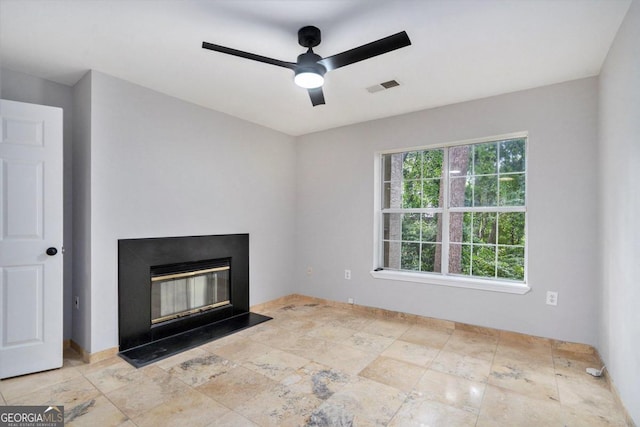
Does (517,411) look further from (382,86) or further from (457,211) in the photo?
(382,86)

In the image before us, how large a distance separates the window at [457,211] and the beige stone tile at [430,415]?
1.67 metres

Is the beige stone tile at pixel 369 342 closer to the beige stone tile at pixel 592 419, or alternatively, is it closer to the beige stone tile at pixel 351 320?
the beige stone tile at pixel 351 320

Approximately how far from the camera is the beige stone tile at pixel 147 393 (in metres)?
1.99

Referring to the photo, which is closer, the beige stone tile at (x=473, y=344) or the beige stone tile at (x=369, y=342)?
the beige stone tile at (x=473, y=344)

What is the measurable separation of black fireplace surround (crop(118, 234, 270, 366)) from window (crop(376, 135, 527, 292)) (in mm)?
1934

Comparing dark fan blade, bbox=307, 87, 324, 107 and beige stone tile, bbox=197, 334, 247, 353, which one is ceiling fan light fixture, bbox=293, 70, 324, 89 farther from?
beige stone tile, bbox=197, 334, 247, 353

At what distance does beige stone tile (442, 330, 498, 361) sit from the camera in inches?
111

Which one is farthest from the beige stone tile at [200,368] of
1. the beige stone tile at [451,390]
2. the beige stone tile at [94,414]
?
the beige stone tile at [451,390]

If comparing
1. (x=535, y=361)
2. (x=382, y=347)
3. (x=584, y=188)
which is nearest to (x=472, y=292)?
(x=535, y=361)

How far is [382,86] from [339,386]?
8.44ft

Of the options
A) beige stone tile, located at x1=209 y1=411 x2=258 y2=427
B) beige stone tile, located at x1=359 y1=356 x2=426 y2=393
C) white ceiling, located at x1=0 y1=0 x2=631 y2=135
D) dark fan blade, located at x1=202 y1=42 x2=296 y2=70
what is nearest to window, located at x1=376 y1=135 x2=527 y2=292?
white ceiling, located at x1=0 y1=0 x2=631 y2=135

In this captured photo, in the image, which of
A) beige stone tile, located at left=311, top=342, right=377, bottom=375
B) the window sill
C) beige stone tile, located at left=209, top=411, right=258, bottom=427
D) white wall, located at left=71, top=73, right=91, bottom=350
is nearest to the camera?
beige stone tile, located at left=209, top=411, right=258, bottom=427

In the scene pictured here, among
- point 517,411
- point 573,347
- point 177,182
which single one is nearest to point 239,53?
point 177,182

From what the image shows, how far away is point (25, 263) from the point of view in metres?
2.40
